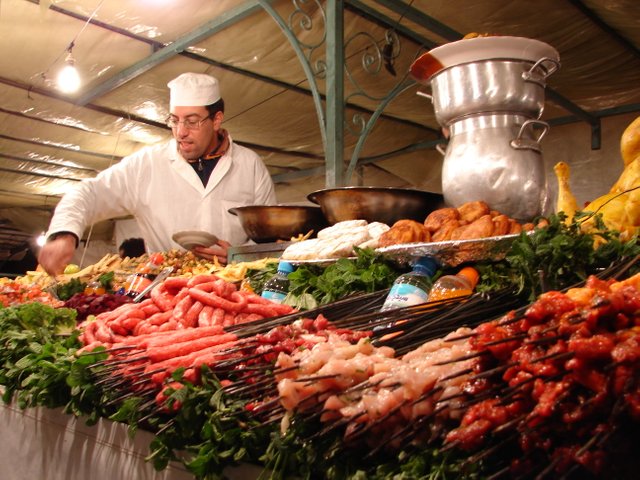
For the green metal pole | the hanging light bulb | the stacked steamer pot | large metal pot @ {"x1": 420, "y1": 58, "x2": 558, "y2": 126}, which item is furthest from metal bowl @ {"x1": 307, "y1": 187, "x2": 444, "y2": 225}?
the hanging light bulb

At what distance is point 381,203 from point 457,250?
900 mm

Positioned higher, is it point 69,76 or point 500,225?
point 69,76

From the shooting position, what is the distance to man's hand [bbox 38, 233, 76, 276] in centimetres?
488

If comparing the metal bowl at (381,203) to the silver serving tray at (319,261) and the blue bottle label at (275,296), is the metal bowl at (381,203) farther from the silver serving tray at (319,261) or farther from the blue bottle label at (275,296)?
the blue bottle label at (275,296)

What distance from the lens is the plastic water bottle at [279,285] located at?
3.24m

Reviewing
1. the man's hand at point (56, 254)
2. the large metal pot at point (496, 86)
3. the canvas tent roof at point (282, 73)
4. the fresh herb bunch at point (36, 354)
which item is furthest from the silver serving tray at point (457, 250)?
the man's hand at point (56, 254)

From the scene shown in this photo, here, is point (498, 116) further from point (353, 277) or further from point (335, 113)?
point (335, 113)

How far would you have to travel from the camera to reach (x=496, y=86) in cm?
312

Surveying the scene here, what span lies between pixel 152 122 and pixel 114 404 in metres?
9.01

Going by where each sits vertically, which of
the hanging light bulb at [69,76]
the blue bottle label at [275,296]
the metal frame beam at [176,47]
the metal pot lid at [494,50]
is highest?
the metal frame beam at [176,47]

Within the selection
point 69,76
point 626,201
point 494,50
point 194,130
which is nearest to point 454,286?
point 626,201

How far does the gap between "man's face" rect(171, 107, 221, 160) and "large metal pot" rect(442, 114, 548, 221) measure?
3717 millimetres

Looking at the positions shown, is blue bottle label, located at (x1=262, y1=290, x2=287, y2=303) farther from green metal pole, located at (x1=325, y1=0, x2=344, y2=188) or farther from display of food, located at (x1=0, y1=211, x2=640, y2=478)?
green metal pole, located at (x1=325, y1=0, x2=344, y2=188)

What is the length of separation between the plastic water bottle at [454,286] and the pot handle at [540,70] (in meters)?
1.20
